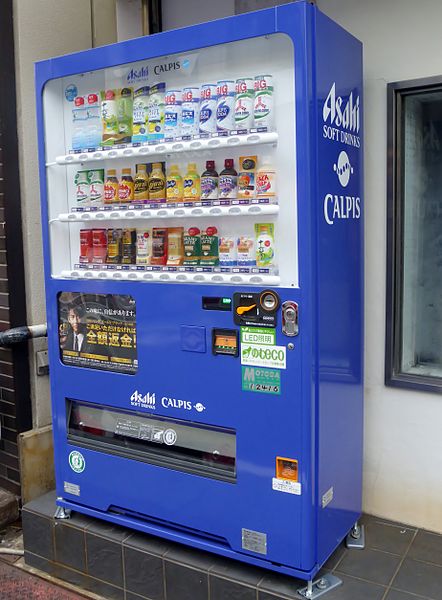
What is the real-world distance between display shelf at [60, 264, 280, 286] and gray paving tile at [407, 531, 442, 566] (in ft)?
4.78

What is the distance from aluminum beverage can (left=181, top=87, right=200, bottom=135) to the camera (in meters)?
2.72

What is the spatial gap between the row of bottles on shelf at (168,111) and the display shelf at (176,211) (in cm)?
31

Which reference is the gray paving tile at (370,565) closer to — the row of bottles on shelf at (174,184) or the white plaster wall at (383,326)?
the white plaster wall at (383,326)

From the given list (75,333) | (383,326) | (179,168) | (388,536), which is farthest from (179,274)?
(388,536)

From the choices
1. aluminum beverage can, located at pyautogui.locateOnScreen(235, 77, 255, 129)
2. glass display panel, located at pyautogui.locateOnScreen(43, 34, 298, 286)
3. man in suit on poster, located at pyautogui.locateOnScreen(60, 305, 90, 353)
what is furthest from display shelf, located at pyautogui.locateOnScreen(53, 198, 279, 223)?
man in suit on poster, located at pyautogui.locateOnScreen(60, 305, 90, 353)

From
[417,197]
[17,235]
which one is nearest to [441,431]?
[417,197]

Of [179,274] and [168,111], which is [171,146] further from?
[179,274]

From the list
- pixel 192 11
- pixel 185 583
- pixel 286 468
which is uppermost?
pixel 192 11

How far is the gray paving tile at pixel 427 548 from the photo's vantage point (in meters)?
2.80

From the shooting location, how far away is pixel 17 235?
3531 mm

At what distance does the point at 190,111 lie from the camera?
2723 mm

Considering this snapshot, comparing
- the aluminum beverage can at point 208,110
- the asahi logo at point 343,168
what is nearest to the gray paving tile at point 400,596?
the asahi logo at point 343,168

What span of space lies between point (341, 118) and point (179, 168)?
30.3 inches

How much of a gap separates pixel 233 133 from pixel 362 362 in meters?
1.27
